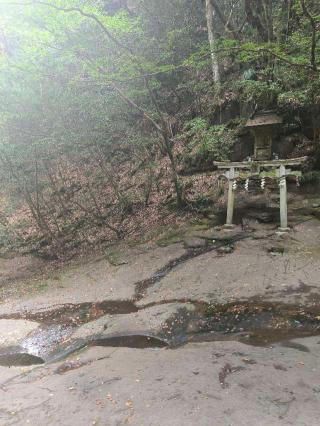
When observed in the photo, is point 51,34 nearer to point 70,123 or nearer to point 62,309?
point 70,123

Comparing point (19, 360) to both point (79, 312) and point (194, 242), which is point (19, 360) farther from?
point (194, 242)

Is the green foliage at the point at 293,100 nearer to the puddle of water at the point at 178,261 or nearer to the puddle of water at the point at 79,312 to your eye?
Result: the puddle of water at the point at 178,261

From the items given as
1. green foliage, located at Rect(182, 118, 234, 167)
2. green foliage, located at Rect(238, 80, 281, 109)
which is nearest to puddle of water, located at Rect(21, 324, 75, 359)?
green foliage, located at Rect(182, 118, 234, 167)

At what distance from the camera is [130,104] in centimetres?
1402

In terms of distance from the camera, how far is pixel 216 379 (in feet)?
17.6

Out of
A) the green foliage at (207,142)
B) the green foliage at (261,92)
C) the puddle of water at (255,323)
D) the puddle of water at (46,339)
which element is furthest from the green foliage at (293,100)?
the puddle of water at (46,339)

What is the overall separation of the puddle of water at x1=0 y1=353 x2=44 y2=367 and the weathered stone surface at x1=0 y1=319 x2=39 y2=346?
1.94 feet

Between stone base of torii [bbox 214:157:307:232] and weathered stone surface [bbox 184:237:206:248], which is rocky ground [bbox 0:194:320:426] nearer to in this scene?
weathered stone surface [bbox 184:237:206:248]

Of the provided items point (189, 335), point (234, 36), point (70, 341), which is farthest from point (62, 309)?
point (234, 36)

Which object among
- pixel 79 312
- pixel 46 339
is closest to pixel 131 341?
pixel 46 339

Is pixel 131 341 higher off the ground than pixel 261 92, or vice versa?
pixel 261 92

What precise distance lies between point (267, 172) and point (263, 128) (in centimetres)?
147

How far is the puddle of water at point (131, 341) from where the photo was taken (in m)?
7.32

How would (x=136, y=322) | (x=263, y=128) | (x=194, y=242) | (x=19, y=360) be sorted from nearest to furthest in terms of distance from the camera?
(x=19, y=360) < (x=136, y=322) < (x=263, y=128) < (x=194, y=242)
